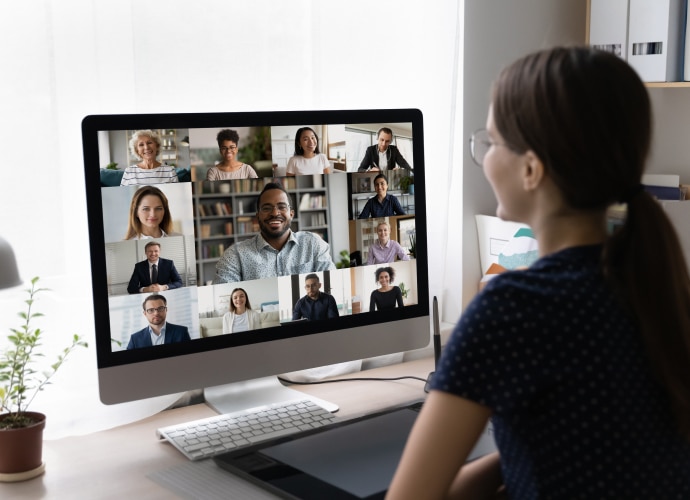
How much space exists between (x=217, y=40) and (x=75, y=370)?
716 mm

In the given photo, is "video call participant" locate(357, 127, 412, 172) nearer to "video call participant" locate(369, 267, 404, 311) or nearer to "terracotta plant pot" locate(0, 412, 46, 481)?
"video call participant" locate(369, 267, 404, 311)

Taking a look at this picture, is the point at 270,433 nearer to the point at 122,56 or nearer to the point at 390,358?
the point at 390,358

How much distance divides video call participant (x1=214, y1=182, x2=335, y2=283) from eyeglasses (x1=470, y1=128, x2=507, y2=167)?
0.54m

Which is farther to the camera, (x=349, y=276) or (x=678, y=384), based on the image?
(x=349, y=276)

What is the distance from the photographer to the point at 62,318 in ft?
5.24

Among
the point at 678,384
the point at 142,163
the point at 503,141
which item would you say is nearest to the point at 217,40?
the point at 142,163

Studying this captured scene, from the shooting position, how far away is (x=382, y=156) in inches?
63.3

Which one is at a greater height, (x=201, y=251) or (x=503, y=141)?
(x=503, y=141)

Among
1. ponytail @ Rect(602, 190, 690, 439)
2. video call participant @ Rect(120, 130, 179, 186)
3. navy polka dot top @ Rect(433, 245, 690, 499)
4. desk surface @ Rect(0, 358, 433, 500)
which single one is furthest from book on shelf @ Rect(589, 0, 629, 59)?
navy polka dot top @ Rect(433, 245, 690, 499)

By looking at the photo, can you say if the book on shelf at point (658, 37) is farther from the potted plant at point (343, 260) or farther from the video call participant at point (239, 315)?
the video call participant at point (239, 315)

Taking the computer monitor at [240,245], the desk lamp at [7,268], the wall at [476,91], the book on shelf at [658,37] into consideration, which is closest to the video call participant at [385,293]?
the computer monitor at [240,245]

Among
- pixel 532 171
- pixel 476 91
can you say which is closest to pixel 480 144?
pixel 532 171

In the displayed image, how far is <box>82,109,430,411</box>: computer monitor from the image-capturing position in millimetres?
1358

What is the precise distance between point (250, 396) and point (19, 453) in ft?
1.50
